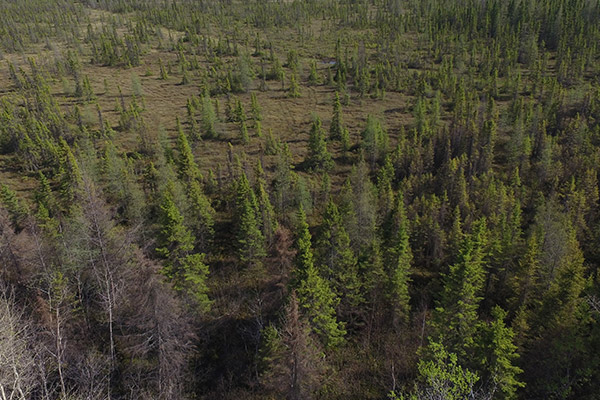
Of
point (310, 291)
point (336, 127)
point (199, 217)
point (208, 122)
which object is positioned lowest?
point (199, 217)

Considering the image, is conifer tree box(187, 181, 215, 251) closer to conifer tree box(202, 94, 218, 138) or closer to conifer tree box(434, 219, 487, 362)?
conifer tree box(434, 219, 487, 362)

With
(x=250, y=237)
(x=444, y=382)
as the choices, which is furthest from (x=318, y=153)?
(x=444, y=382)

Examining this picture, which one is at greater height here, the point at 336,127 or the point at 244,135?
the point at 244,135

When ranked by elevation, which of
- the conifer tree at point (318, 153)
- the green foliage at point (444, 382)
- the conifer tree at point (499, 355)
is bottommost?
the conifer tree at point (318, 153)

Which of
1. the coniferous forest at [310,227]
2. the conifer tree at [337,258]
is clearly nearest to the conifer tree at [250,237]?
the coniferous forest at [310,227]

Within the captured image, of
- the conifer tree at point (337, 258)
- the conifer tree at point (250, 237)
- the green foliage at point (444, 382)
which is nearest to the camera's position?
the green foliage at point (444, 382)

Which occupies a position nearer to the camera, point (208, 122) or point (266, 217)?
point (266, 217)

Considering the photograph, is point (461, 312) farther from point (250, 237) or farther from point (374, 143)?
point (374, 143)

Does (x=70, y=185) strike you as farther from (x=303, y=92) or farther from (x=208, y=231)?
(x=303, y=92)

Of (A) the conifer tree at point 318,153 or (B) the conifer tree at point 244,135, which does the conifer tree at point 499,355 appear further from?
→ (B) the conifer tree at point 244,135
